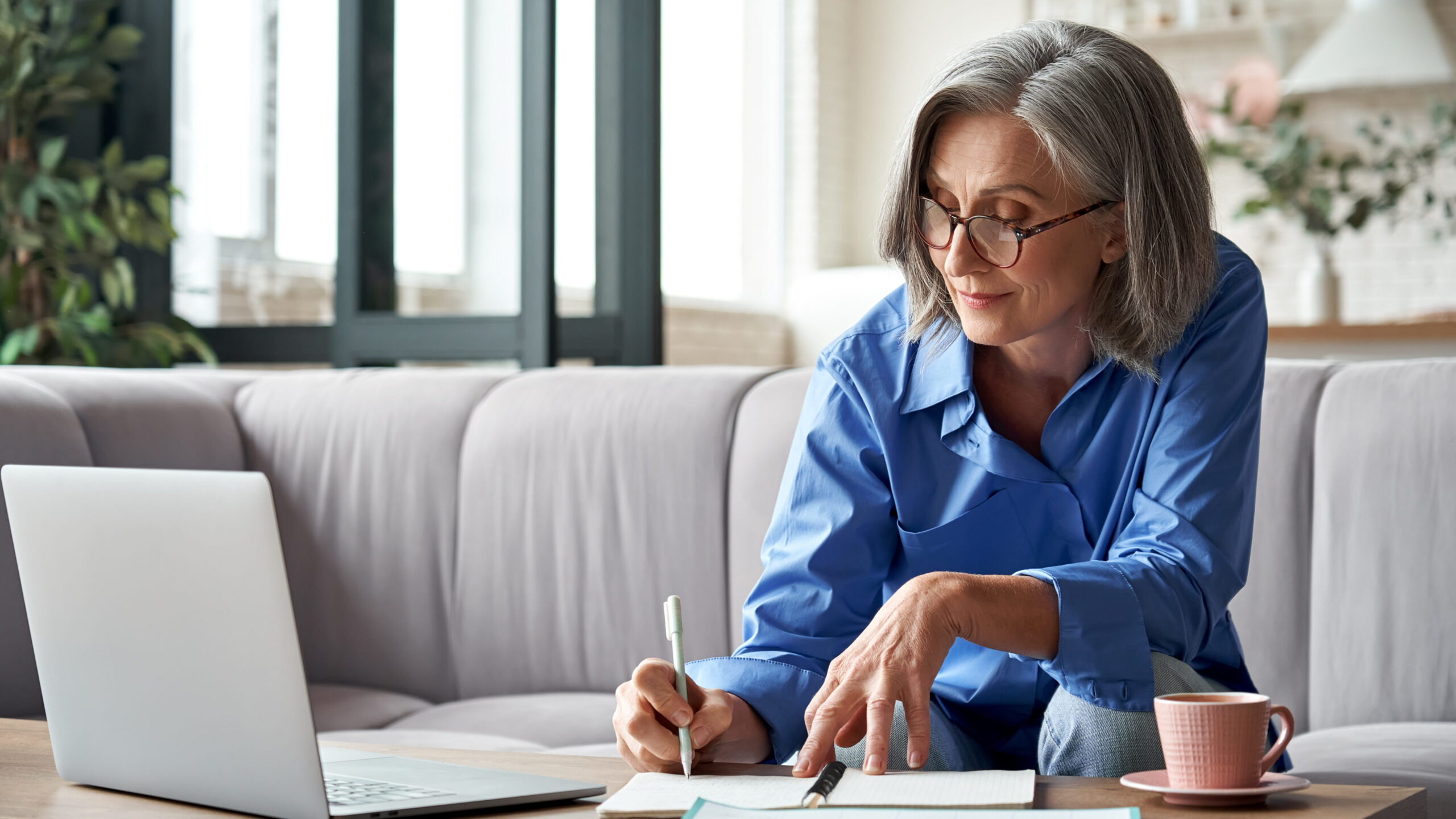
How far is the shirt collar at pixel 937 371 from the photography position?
4.49 ft

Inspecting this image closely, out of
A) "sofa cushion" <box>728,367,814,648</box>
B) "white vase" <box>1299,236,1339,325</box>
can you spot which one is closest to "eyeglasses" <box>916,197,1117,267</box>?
"sofa cushion" <box>728,367,814,648</box>

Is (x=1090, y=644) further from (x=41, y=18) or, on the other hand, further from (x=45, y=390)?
(x=41, y=18)

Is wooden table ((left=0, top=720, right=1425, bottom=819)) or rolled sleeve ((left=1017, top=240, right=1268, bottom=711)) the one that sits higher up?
rolled sleeve ((left=1017, top=240, right=1268, bottom=711))

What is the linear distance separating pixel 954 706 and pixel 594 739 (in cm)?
72

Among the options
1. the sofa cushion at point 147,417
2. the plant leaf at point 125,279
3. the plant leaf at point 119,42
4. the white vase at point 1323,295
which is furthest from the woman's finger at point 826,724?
the white vase at point 1323,295

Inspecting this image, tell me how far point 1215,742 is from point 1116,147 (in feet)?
1.97

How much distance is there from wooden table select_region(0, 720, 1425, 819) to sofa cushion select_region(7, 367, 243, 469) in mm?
1125

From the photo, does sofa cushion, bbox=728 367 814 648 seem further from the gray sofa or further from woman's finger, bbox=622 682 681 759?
woman's finger, bbox=622 682 681 759

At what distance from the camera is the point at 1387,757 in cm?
157

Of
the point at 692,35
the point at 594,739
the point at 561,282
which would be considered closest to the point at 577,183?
the point at 561,282

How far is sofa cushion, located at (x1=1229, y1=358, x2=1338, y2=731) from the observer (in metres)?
1.89

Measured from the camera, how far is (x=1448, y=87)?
6.18 meters

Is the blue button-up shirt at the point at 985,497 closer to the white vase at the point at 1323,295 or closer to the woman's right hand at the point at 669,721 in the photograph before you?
the woman's right hand at the point at 669,721

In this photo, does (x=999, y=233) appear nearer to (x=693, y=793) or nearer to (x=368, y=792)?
(x=693, y=793)
